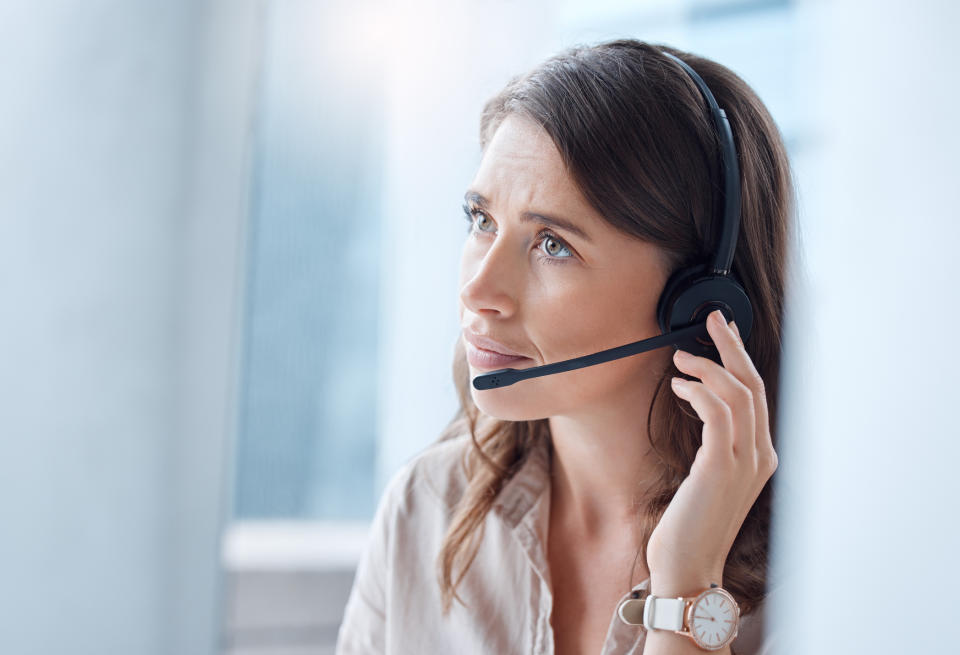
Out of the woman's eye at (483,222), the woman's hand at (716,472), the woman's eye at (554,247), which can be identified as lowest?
the woman's hand at (716,472)

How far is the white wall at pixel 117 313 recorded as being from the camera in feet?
3.42

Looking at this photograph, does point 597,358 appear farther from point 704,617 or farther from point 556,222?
point 704,617

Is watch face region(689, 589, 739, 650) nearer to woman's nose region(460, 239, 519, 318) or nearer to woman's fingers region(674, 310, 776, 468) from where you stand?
woman's fingers region(674, 310, 776, 468)

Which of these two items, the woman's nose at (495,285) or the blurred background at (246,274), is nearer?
the woman's nose at (495,285)

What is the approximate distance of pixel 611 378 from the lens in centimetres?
87

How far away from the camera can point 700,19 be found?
104 centimetres

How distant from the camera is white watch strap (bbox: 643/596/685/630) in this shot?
75 centimetres

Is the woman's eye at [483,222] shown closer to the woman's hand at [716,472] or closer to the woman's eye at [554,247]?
the woman's eye at [554,247]

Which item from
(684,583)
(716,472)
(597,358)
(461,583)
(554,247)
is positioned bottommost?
(461,583)

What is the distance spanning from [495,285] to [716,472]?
0.30 meters

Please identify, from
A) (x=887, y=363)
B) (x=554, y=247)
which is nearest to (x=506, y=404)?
(x=554, y=247)

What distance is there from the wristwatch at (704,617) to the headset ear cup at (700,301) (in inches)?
9.8

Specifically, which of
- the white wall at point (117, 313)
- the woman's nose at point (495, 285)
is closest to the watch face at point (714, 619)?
the woman's nose at point (495, 285)

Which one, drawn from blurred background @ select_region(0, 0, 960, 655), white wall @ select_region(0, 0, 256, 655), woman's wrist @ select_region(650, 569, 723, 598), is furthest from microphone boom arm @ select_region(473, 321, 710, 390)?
white wall @ select_region(0, 0, 256, 655)
